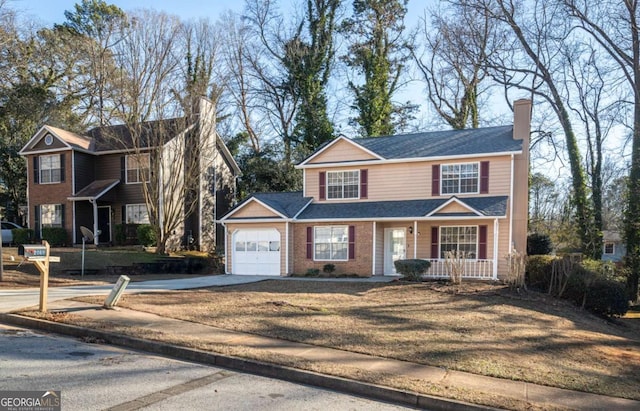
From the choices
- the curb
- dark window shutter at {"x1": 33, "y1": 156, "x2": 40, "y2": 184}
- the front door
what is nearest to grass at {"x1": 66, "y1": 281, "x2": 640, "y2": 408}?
the curb

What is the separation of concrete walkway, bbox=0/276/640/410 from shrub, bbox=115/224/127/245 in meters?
16.7

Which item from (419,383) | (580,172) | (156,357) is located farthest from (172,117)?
(580,172)

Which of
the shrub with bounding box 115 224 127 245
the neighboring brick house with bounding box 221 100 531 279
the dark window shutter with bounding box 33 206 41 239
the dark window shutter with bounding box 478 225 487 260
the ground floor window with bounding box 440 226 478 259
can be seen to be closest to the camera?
the dark window shutter with bounding box 478 225 487 260

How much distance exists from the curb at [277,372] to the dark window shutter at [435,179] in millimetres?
14233

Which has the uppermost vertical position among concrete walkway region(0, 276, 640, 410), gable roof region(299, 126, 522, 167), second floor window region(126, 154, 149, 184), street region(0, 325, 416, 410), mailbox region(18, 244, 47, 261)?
gable roof region(299, 126, 522, 167)

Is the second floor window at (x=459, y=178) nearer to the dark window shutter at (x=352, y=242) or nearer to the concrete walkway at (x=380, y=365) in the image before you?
the dark window shutter at (x=352, y=242)

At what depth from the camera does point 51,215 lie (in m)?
25.8

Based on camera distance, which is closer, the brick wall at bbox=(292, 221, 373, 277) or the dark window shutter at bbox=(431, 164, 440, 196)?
the brick wall at bbox=(292, 221, 373, 277)

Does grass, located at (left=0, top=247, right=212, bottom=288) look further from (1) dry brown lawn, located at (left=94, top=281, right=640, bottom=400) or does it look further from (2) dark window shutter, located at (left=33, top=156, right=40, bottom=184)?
(2) dark window shutter, located at (left=33, top=156, right=40, bottom=184)

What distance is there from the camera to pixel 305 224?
1964 cm

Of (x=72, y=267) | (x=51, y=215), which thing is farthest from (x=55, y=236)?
→ (x=72, y=267)

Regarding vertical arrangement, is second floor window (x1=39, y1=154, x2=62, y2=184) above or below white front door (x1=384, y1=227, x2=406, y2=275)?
above

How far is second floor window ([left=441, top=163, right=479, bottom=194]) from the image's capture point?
18.2 metres

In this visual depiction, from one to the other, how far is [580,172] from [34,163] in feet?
107
